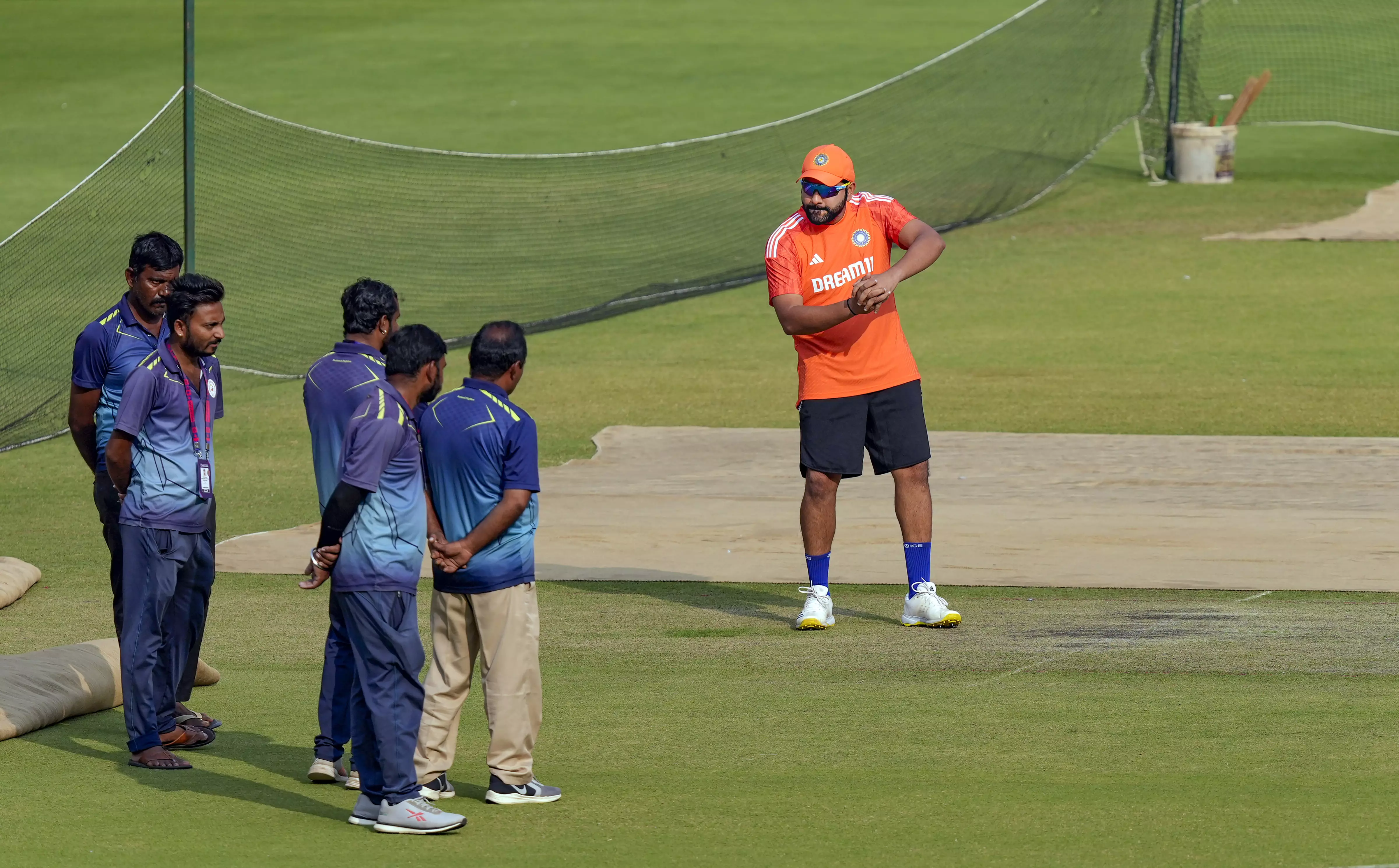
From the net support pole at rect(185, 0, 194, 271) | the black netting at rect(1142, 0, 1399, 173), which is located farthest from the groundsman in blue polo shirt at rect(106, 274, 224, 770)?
the black netting at rect(1142, 0, 1399, 173)

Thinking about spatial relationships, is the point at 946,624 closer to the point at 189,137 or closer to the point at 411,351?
the point at 411,351

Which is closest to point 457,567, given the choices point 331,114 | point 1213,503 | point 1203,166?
point 1213,503

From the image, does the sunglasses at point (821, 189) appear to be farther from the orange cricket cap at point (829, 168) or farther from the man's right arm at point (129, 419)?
the man's right arm at point (129, 419)

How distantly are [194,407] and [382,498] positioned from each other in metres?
1.19

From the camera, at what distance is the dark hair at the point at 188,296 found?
6.64 m

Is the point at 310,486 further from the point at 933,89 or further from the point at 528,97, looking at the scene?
the point at 528,97

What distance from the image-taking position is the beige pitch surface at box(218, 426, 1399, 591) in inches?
392

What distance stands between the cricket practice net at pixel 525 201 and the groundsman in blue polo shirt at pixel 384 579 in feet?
28.9

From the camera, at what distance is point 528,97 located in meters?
33.0

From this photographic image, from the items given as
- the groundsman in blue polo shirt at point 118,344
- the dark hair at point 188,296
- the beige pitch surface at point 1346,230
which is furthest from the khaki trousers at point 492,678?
the beige pitch surface at point 1346,230

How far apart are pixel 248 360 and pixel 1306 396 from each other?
29.6 ft

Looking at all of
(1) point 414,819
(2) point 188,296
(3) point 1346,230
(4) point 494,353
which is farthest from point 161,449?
(3) point 1346,230

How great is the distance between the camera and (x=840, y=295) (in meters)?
9.05

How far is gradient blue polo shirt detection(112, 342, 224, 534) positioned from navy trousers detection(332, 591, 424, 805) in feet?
3.44
